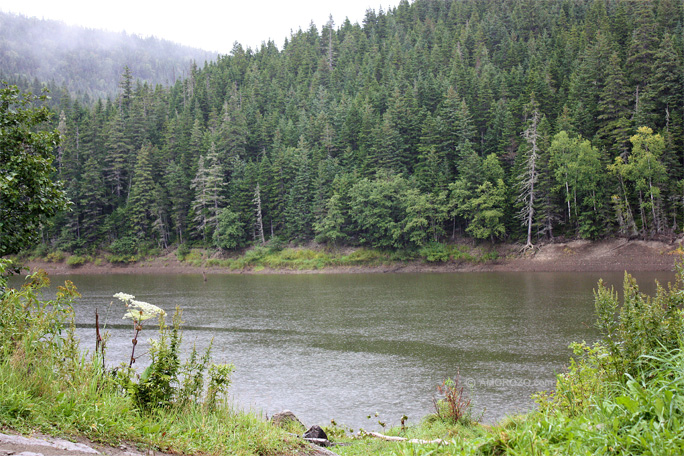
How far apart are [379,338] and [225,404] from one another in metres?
16.3

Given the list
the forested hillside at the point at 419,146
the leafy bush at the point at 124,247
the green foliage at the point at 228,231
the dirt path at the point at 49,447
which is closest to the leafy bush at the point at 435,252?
the forested hillside at the point at 419,146

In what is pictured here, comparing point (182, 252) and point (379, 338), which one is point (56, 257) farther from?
point (379, 338)

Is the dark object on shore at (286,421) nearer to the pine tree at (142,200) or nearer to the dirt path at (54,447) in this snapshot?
the dirt path at (54,447)

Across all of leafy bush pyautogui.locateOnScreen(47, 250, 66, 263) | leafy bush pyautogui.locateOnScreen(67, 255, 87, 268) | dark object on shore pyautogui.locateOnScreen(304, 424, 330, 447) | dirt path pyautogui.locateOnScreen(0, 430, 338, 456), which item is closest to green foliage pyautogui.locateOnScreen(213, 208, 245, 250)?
leafy bush pyautogui.locateOnScreen(67, 255, 87, 268)

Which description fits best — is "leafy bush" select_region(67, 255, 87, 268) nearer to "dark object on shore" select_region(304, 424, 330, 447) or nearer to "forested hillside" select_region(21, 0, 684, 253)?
"forested hillside" select_region(21, 0, 684, 253)

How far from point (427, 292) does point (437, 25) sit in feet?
305

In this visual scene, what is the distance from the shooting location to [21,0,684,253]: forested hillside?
55.3 metres

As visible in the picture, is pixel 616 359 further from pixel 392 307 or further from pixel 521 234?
pixel 521 234

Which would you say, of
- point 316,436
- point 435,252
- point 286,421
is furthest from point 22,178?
point 435,252

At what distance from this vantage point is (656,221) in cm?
5072

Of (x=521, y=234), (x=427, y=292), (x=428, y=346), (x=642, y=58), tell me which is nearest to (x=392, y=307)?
(x=427, y=292)

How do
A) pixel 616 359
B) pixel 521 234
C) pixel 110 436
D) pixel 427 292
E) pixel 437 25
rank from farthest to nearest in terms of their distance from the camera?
pixel 437 25
pixel 521 234
pixel 427 292
pixel 616 359
pixel 110 436

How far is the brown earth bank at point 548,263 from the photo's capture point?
157ft

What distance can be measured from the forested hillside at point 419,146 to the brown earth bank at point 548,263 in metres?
2.03
